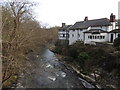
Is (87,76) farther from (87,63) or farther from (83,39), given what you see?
(83,39)

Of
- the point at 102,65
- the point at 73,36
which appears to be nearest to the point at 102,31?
the point at 73,36

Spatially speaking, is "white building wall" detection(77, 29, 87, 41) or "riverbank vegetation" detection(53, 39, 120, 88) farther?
"white building wall" detection(77, 29, 87, 41)

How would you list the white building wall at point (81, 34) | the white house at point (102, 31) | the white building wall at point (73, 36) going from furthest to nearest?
the white building wall at point (73, 36)
the white building wall at point (81, 34)
the white house at point (102, 31)

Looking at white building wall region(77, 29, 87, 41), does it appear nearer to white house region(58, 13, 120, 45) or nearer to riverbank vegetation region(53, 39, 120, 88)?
white house region(58, 13, 120, 45)

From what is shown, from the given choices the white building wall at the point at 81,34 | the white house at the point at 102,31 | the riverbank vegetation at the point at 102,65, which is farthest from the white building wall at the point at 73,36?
the riverbank vegetation at the point at 102,65

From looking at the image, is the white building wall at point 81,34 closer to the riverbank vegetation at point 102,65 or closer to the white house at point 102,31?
the white house at point 102,31

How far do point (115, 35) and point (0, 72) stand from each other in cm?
1795

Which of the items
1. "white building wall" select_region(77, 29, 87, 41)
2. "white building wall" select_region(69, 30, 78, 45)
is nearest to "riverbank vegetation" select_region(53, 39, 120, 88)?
"white building wall" select_region(77, 29, 87, 41)

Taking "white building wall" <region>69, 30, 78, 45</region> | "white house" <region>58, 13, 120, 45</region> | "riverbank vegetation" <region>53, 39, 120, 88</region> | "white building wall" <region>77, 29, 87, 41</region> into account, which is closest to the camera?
"riverbank vegetation" <region>53, 39, 120, 88</region>

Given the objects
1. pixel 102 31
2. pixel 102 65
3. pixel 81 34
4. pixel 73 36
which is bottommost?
pixel 102 65

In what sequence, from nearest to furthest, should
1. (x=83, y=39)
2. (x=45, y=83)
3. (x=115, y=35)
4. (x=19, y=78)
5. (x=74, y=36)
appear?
(x=45, y=83), (x=19, y=78), (x=115, y=35), (x=83, y=39), (x=74, y=36)

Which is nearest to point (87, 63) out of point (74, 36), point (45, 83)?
point (45, 83)

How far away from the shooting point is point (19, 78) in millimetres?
13430

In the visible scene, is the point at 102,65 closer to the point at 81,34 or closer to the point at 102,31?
the point at 102,31
